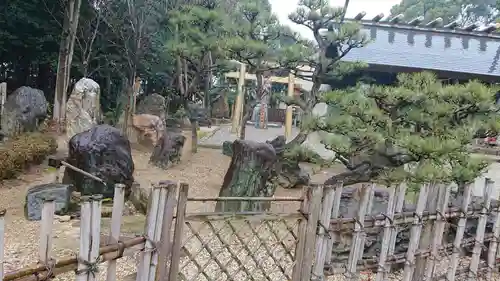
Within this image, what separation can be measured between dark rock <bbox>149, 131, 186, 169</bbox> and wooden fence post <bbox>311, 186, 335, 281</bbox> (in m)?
6.71

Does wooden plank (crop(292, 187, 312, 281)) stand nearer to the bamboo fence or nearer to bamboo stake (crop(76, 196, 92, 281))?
the bamboo fence

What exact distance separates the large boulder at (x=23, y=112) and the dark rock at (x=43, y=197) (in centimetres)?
466

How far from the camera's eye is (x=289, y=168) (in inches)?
336

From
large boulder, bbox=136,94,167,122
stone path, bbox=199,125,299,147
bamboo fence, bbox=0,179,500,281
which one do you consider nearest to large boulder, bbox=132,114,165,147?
stone path, bbox=199,125,299,147

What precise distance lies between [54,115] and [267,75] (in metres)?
6.75

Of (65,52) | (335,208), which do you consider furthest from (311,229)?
(65,52)

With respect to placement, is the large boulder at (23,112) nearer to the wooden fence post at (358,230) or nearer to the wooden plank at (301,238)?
the wooden plank at (301,238)

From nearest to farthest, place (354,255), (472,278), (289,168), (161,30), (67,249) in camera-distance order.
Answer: (354,255), (472,278), (67,249), (289,168), (161,30)

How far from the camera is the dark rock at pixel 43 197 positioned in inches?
224

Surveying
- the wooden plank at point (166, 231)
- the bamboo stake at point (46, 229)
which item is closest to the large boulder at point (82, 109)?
the wooden plank at point (166, 231)

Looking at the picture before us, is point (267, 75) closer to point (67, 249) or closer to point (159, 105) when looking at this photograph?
point (159, 105)

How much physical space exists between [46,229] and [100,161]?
5.25 metres

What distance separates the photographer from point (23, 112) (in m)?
10.1

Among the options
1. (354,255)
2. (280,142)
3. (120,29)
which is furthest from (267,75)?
(354,255)
